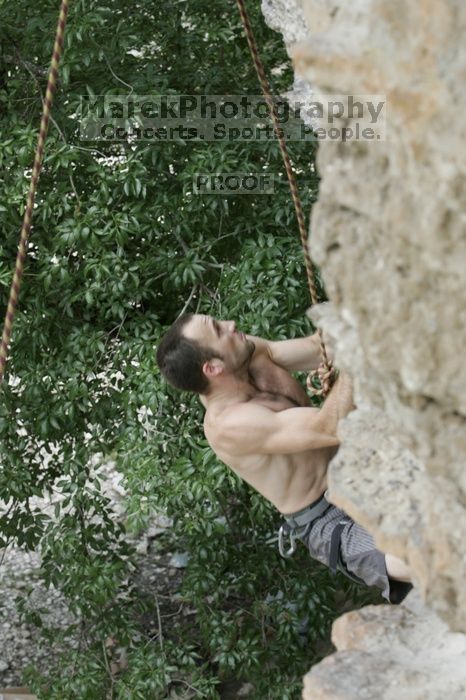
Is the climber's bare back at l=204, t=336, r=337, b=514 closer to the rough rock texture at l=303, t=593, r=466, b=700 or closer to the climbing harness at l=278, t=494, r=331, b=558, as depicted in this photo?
the climbing harness at l=278, t=494, r=331, b=558

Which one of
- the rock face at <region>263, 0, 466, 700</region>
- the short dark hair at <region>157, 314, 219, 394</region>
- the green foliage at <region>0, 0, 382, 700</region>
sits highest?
the rock face at <region>263, 0, 466, 700</region>

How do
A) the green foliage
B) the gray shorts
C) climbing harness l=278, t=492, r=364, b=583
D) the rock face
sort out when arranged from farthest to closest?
the green foliage, climbing harness l=278, t=492, r=364, b=583, the gray shorts, the rock face

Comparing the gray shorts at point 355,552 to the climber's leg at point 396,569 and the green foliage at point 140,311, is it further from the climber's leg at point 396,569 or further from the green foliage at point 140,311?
the green foliage at point 140,311

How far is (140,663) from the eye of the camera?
4805 mm

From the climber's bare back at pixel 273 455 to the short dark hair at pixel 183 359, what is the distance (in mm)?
110

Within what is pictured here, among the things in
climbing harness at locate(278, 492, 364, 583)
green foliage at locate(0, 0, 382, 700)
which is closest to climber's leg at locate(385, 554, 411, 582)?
climbing harness at locate(278, 492, 364, 583)

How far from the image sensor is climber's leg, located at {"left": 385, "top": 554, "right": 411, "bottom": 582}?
10.7 ft

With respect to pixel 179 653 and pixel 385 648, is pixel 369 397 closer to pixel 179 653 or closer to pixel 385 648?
pixel 385 648

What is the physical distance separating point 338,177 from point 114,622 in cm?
Answer: 361

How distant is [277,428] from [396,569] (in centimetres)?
57

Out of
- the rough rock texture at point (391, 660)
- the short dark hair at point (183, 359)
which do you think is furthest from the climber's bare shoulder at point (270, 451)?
the rough rock texture at point (391, 660)

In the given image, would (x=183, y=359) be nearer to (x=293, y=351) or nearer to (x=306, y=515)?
(x=293, y=351)

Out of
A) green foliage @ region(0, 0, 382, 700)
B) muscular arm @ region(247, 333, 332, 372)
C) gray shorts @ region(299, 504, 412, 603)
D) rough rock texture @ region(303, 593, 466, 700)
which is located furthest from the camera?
green foliage @ region(0, 0, 382, 700)

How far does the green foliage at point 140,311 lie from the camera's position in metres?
4.25
